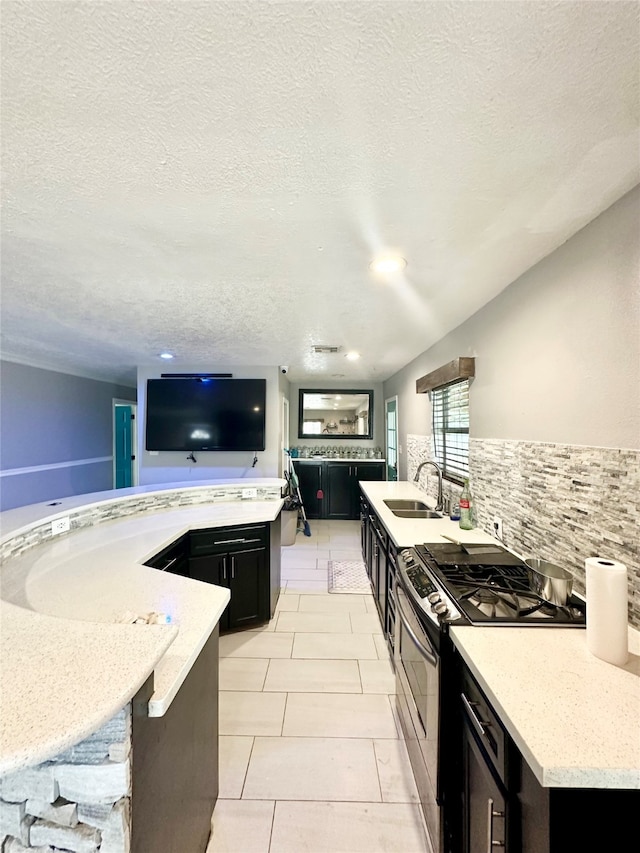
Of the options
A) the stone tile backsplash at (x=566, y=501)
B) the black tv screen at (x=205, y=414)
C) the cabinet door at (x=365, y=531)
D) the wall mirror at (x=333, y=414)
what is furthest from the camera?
the wall mirror at (x=333, y=414)

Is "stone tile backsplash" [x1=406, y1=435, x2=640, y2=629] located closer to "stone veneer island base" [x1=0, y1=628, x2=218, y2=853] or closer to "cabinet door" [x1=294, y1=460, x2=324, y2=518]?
"stone veneer island base" [x1=0, y1=628, x2=218, y2=853]

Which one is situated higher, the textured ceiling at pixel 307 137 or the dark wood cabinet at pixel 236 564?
the textured ceiling at pixel 307 137

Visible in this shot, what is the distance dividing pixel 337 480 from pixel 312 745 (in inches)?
167

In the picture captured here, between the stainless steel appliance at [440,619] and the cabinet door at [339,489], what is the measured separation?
403 cm

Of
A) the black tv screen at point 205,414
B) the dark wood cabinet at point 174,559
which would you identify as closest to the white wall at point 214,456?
the black tv screen at point 205,414

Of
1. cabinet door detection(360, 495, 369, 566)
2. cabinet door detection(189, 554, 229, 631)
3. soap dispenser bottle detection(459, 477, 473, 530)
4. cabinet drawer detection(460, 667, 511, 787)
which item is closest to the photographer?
cabinet drawer detection(460, 667, 511, 787)

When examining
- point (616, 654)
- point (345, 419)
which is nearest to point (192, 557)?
point (616, 654)

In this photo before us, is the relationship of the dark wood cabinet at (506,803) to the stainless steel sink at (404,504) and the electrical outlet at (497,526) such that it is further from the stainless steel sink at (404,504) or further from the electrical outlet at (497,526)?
the stainless steel sink at (404,504)

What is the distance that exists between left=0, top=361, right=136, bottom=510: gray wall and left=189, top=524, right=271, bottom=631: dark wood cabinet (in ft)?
10.2

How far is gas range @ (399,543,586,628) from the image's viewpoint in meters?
1.22

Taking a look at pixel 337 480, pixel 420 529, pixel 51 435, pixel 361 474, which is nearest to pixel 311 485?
pixel 337 480

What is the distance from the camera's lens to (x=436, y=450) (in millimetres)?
3314

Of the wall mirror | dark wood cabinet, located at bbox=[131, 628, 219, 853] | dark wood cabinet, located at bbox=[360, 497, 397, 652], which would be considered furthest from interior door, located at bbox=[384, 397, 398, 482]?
dark wood cabinet, located at bbox=[131, 628, 219, 853]

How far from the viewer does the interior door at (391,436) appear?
5133mm
